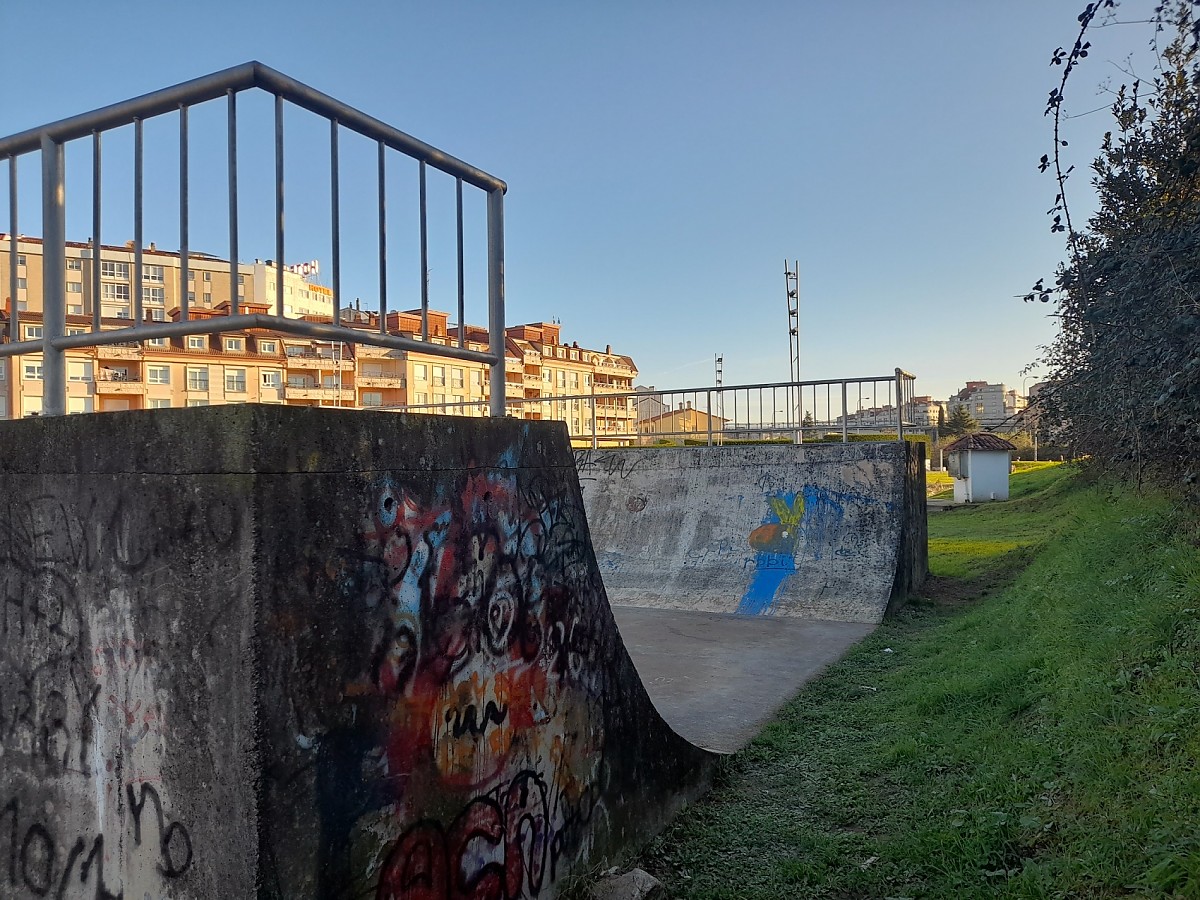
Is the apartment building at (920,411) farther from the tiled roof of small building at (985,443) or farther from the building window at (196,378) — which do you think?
the building window at (196,378)

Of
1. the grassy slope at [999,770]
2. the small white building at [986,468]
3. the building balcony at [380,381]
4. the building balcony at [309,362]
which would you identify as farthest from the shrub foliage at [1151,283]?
the small white building at [986,468]

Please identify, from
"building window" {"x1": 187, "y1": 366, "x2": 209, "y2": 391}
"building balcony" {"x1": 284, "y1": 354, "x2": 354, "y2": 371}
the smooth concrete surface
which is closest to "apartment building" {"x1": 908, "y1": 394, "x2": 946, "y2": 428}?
the smooth concrete surface

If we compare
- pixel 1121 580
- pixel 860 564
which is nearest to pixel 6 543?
pixel 1121 580

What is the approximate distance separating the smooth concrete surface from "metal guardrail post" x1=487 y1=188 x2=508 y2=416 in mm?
3239

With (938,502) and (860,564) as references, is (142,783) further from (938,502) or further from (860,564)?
(938,502)

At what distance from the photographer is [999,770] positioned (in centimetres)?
448

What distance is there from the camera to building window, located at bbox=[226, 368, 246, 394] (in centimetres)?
373

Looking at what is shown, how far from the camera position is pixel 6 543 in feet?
8.99

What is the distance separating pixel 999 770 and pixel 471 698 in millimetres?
3216

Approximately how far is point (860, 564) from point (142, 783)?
388 inches

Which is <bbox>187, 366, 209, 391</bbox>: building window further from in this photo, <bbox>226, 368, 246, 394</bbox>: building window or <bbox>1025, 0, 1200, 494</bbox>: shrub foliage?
<bbox>1025, 0, 1200, 494</bbox>: shrub foliage

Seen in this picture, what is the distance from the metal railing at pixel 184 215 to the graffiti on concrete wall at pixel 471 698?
24.8 inches

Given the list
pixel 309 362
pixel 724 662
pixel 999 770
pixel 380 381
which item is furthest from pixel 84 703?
pixel 380 381

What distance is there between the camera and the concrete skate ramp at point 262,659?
221 centimetres
